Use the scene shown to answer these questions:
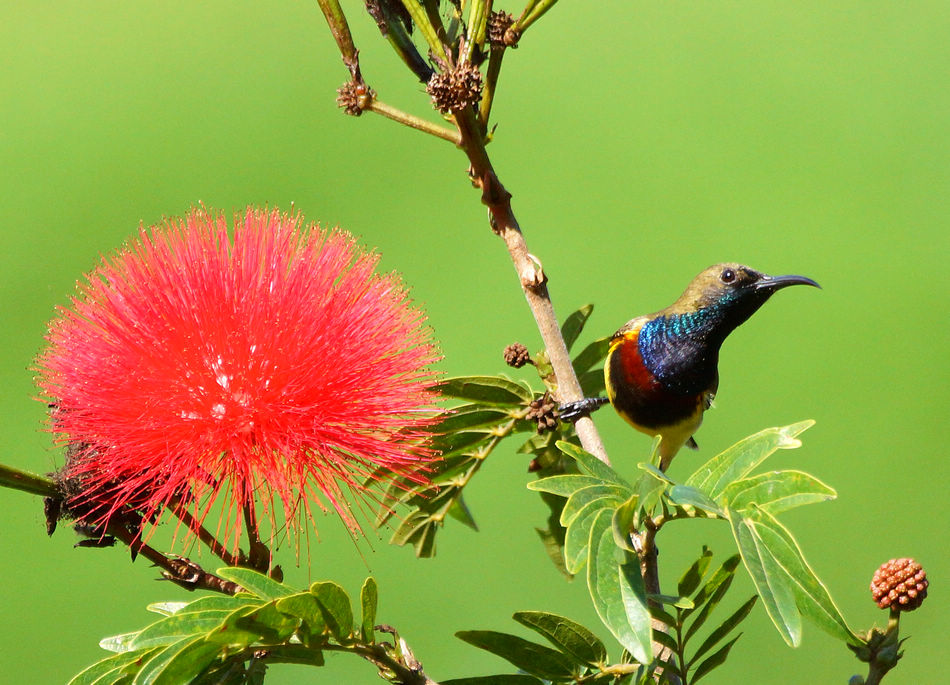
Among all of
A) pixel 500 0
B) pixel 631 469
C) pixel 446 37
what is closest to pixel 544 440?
pixel 446 37

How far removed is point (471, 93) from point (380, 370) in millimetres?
362

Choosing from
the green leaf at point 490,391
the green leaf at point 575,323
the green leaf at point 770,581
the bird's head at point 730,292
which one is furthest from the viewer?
the bird's head at point 730,292

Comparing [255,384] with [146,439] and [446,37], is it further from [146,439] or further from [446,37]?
[446,37]

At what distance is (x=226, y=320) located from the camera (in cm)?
126

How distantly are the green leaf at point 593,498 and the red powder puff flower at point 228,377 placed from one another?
0.25 metres

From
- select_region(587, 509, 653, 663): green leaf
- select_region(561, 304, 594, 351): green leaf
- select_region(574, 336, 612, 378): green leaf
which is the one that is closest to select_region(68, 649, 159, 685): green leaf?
select_region(587, 509, 653, 663): green leaf

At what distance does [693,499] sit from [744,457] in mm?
148

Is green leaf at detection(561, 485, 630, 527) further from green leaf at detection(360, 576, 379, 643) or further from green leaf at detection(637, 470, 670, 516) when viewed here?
green leaf at detection(360, 576, 379, 643)

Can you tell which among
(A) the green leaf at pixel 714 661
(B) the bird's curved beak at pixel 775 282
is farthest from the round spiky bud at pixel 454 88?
(B) the bird's curved beak at pixel 775 282

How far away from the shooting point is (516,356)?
5.41 feet

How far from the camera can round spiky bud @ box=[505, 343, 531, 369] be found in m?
1.64

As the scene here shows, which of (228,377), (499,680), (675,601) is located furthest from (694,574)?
(228,377)

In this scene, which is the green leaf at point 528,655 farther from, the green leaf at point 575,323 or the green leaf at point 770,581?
the green leaf at point 575,323

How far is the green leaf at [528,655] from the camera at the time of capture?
125 cm
